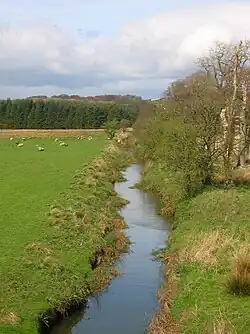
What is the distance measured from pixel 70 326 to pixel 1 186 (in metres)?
22.3

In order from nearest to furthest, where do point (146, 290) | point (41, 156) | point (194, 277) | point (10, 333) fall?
point (10, 333) < point (194, 277) < point (146, 290) < point (41, 156)

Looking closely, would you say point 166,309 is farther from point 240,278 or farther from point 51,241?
point 51,241

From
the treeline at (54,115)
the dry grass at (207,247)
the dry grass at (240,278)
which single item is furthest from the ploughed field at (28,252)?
the treeline at (54,115)

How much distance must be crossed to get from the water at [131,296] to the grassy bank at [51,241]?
0.60 meters

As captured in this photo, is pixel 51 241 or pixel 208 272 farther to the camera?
pixel 51 241

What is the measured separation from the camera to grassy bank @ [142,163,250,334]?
46.9 ft

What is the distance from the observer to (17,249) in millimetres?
20516

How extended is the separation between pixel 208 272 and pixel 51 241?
7.43m

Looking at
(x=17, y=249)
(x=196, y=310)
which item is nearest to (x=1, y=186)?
(x=17, y=249)

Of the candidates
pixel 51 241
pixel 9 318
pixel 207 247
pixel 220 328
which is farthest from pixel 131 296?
pixel 220 328

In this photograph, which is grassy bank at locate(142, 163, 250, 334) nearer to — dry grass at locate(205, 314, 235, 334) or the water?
dry grass at locate(205, 314, 235, 334)

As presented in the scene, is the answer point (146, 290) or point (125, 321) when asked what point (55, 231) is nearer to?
point (146, 290)

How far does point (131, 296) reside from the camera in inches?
741

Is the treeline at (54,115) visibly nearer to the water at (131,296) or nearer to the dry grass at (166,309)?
the water at (131,296)
